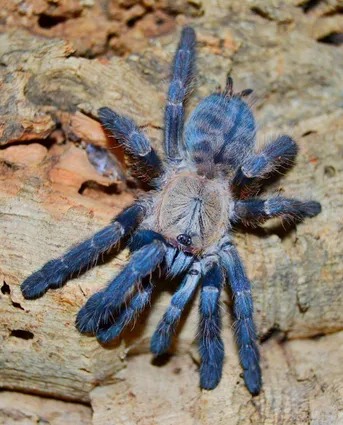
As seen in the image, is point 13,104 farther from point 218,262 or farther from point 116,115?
point 218,262

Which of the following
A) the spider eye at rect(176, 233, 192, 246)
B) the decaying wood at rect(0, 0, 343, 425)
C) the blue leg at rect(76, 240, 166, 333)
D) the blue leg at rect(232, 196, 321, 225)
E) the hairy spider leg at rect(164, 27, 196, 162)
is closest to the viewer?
the blue leg at rect(76, 240, 166, 333)

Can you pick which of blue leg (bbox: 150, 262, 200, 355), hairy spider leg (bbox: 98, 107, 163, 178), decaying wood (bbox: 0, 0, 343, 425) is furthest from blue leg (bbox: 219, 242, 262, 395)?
hairy spider leg (bbox: 98, 107, 163, 178)

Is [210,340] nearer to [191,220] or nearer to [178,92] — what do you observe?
[191,220]

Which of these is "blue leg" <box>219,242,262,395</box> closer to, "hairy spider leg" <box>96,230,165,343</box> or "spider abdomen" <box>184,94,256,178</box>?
"hairy spider leg" <box>96,230,165,343</box>

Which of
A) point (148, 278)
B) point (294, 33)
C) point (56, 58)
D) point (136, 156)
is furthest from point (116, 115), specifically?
point (294, 33)

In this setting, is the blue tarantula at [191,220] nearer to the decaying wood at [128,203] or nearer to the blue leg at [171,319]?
the blue leg at [171,319]

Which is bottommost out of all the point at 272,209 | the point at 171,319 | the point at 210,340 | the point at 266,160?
the point at 210,340

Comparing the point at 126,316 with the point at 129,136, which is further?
the point at 129,136

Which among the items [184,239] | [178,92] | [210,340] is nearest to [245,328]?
[210,340]
